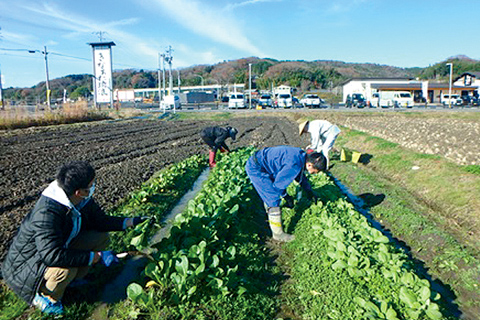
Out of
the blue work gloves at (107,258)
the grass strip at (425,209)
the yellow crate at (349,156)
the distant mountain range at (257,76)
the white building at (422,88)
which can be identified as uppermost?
the distant mountain range at (257,76)

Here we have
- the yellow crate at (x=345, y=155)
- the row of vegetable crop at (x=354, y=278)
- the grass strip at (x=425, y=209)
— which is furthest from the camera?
the yellow crate at (x=345, y=155)

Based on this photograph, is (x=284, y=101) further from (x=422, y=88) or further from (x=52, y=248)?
(x=52, y=248)

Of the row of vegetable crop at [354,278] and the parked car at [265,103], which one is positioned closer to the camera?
the row of vegetable crop at [354,278]

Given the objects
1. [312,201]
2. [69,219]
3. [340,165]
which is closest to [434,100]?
[340,165]

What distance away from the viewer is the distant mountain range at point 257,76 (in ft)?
288

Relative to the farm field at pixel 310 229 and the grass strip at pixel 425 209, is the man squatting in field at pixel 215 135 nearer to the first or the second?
the farm field at pixel 310 229

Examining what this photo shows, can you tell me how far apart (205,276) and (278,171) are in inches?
83.3

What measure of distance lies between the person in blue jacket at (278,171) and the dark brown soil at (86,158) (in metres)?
2.82

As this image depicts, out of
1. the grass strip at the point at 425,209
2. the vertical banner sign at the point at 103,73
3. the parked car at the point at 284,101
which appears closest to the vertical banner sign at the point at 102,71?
the vertical banner sign at the point at 103,73

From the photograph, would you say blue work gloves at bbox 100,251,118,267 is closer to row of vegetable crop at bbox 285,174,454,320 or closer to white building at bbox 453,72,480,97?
row of vegetable crop at bbox 285,174,454,320

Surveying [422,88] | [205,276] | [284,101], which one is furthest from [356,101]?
[205,276]

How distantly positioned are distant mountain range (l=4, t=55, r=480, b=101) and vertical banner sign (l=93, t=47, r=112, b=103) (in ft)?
113

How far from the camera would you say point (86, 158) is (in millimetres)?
10875

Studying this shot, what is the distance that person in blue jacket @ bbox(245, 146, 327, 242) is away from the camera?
15.5 feet
